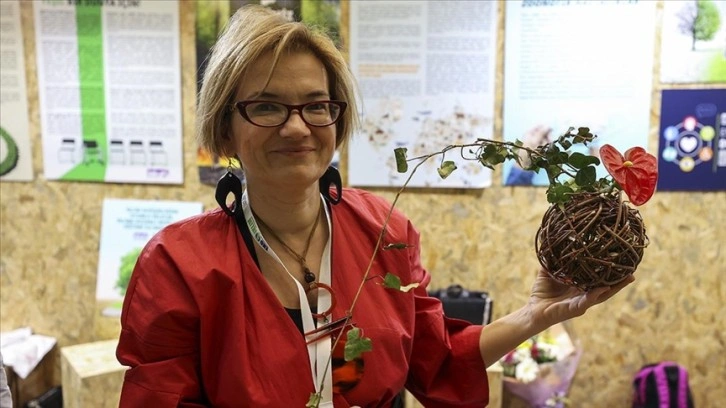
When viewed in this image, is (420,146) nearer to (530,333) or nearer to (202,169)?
(202,169)

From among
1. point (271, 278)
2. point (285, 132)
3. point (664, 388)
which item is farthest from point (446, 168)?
point (664, 388)

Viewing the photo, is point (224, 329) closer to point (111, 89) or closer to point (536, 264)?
point (536, 264)

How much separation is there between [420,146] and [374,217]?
1281 millimetres

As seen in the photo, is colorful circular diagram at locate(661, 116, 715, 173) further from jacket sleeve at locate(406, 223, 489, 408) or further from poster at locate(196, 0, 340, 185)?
jacket sleeve at locate(406, 223, 489, 408)

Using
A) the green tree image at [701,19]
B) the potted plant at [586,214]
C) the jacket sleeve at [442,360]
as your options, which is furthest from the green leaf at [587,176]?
the green tree image at [701,19]

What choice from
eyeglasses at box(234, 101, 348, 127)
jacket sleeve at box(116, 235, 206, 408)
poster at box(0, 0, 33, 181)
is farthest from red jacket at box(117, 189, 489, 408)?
poster at box(0, 0, 33, 181)

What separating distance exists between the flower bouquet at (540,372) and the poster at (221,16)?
1152 mm

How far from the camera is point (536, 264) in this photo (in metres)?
2.59

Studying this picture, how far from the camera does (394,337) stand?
1.17 meters

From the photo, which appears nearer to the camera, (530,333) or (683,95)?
(530,333)

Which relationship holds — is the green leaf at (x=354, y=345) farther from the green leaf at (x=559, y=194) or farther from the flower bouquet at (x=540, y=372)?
the flower bouquet at (x=540, y=372)

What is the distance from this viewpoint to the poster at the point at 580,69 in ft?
7.83

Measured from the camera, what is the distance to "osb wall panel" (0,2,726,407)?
2520 mm

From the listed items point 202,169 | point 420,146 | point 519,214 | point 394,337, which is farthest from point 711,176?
point 202,169
